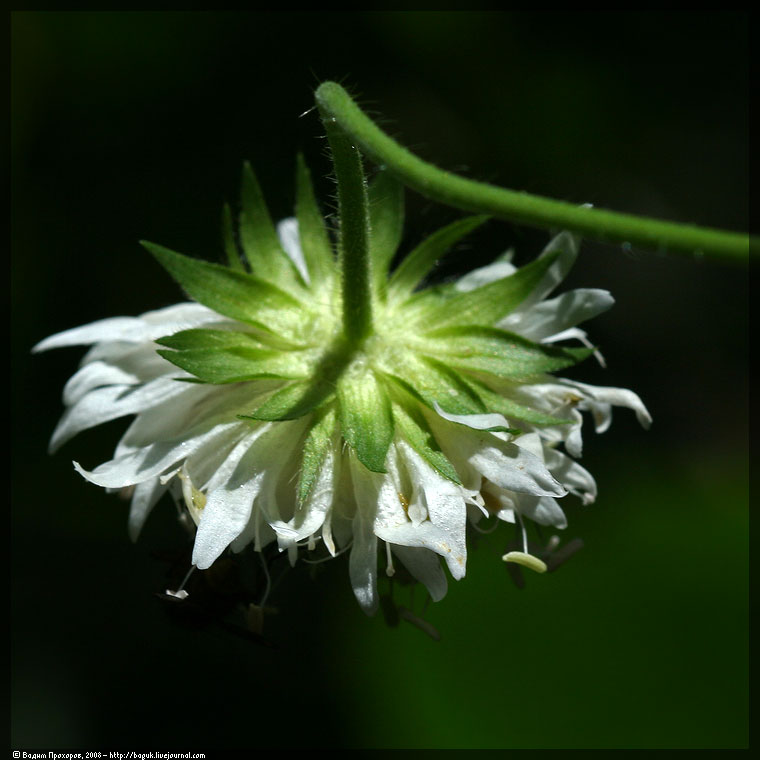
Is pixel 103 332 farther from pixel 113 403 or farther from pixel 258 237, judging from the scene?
pixel 258 237

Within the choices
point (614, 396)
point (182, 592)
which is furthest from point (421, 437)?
point (182, 592)

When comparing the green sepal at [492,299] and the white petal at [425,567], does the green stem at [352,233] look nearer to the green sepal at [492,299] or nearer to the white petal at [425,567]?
the green sepal at [492,299]

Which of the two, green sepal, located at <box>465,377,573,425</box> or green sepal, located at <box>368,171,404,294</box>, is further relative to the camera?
green sepal, located at <box>368,171,404,294</box>

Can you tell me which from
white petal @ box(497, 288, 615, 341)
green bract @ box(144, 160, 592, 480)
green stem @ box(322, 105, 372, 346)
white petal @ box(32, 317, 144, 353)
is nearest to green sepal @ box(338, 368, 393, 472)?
green bract @ box(144, 160, 592, 480)

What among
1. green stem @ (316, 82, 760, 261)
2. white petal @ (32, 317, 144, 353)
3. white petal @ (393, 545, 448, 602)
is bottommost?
white petal @ (393, 545, 448, 602)

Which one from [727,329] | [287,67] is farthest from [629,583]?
[287,67]

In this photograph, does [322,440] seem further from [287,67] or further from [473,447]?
[287,67]

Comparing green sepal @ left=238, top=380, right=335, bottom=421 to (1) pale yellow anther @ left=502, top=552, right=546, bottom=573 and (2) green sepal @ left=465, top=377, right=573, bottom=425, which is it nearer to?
(2) green sepal @ left=465, top=377, right=573, bottom=425

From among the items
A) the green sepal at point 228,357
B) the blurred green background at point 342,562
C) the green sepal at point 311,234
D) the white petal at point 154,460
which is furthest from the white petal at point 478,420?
the blurred green background at point 342,562
